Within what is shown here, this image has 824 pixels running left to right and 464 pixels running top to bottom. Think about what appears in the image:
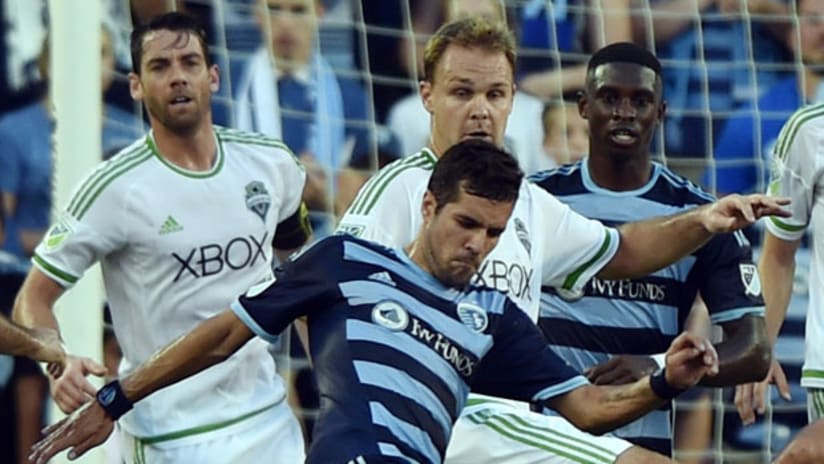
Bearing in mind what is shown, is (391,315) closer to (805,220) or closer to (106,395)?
(106,395)

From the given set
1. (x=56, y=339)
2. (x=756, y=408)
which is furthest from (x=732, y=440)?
(x=56, y=339)

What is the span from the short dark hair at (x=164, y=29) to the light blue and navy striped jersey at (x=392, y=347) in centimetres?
128

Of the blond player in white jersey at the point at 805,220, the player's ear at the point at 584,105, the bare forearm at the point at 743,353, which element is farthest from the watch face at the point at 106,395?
the blond player in white jersey at the point at 805,220

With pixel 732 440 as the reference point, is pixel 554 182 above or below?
above

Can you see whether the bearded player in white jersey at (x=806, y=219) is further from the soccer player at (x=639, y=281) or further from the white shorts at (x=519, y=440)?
the white shorts at (x=519, y=440)

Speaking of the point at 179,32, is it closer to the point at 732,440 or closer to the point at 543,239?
the point at 543,239

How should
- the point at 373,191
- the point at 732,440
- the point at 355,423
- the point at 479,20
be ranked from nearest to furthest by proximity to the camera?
the point at 355,423
the point at 373,191
the point at 479,20
the point at 732,440

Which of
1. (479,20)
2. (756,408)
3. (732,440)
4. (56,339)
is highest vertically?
(479,20)

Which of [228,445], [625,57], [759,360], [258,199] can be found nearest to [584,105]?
[625,57]

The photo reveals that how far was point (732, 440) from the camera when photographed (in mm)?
9461

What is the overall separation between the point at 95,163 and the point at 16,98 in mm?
1509

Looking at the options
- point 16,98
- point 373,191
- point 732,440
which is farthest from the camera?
point 732,440

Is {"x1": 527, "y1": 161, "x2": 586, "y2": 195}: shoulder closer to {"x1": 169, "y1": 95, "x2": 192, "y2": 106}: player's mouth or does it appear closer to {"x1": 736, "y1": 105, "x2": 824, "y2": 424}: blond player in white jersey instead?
{"x1": 736, "y1": 105, "x2": 824, "y2": 424}: blond player in white jersey

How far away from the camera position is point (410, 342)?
229 inches
